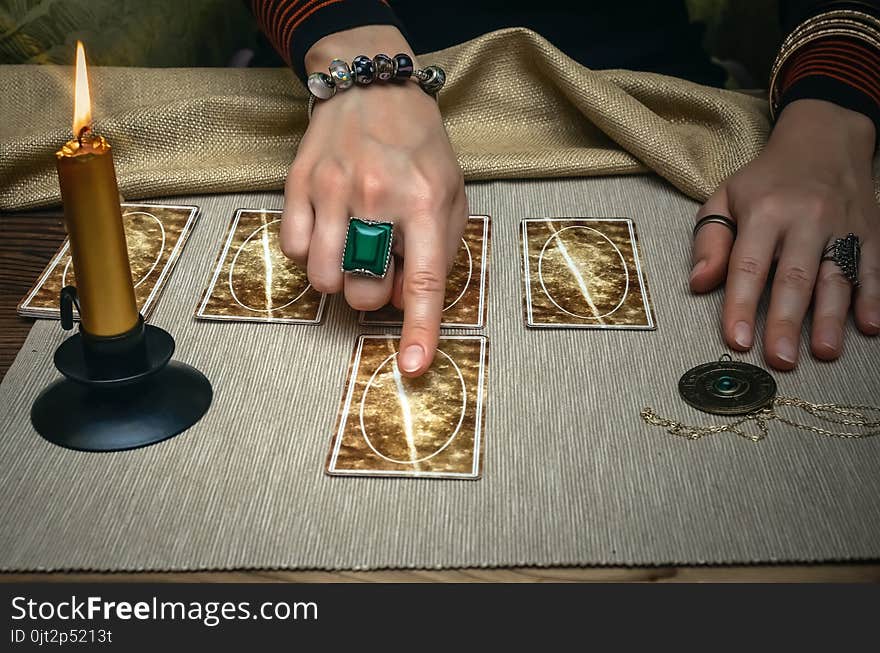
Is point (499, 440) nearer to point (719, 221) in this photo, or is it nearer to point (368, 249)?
point (368, 249)

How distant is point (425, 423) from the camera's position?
0.75 m

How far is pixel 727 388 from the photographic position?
0.77m

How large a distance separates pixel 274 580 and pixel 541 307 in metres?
0.37

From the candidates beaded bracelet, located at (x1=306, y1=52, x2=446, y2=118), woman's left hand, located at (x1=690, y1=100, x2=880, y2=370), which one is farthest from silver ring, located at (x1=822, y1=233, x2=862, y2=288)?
beaded bracelet, located at (x1=306, y1=52, x2=446, y2=118)

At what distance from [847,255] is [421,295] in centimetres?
38

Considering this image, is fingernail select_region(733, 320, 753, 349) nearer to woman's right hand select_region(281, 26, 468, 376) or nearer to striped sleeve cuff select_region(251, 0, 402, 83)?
woman's right hand select_region(281, 26, 468, 376)

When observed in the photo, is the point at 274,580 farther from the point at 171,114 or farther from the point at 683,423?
the point at 171,114

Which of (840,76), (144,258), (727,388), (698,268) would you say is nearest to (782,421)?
(727,388)

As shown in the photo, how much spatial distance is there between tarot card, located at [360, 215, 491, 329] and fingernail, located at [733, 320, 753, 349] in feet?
0.72

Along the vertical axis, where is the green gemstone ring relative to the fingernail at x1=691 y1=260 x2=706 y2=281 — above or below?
above

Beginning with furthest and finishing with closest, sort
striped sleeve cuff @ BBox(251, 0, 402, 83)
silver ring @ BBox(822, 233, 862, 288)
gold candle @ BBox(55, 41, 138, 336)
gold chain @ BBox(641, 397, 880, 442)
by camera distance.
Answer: striped sleeve cuff @ BBox(251, 0, 402, 83) < silver ring @ BBox(822, 233, 862, 288) < gold chain @ BBox(641, 397, 880, 442) < gold candle @ BBox(55, 41, 138, 336)

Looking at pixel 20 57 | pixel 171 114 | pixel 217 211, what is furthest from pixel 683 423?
pixel 20 57

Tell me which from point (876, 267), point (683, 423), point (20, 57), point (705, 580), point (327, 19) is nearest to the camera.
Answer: point (705, 580)

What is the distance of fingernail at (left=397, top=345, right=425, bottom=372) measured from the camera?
2.55 feet
